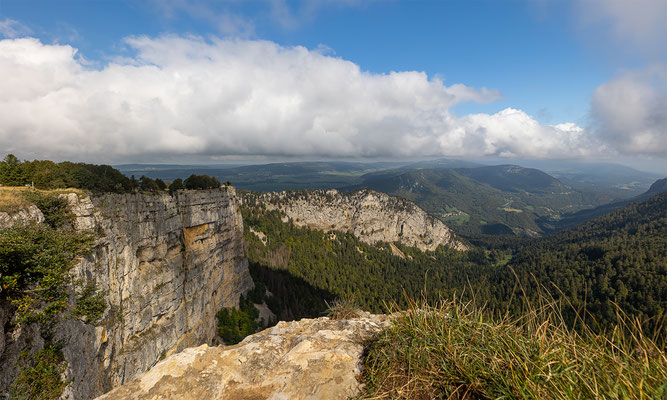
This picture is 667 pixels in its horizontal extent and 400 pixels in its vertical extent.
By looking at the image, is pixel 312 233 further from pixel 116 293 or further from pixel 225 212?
pixel 116 293

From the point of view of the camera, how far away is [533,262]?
112m

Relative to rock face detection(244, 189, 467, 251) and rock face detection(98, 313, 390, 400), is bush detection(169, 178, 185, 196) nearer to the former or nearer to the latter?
rock face detection(98, 313, 390, 400)

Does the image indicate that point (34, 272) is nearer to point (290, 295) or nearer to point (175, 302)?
point (175, 302)

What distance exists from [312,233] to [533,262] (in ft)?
331

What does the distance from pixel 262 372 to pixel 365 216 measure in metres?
157

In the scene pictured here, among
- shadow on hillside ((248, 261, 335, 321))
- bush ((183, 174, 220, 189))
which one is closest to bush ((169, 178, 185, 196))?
bush ((183, 174, 220, 189))

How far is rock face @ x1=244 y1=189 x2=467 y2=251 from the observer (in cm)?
13938

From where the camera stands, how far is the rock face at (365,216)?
139375 millimetres

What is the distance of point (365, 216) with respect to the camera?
161 m

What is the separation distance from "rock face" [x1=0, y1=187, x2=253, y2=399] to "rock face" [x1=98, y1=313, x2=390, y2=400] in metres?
8.68

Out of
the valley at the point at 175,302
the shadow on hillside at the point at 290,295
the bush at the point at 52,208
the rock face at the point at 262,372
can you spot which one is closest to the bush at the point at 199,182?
the valley at the point at 175,302

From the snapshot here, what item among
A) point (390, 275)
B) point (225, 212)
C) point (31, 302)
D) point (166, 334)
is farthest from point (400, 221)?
point (31, 302)

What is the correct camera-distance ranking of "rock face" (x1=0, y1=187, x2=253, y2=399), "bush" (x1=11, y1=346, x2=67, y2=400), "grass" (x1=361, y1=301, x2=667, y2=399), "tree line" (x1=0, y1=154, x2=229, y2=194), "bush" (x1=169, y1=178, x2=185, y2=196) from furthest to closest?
"bush" (x1=169, y1=178, x2=185, y2=196), "tree line" (x1=0, y1=154, x2=229, y2=194), "rock face" (x1=0, y1=187, x2=253, y2=399), "bush" (x1=11, y1=346, x2=67, y2=400), "grass" (x1=361, y1=301, x2=667, y2=399)

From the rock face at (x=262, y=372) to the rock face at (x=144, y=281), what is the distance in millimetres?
8678
